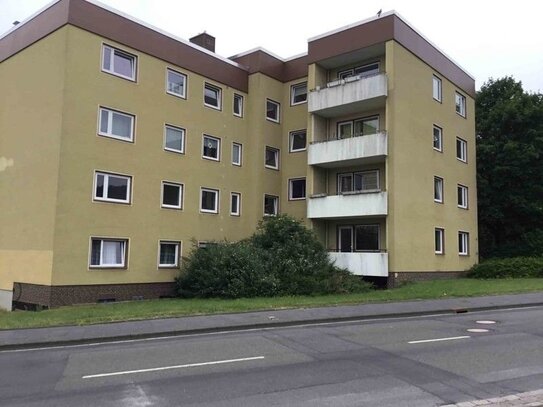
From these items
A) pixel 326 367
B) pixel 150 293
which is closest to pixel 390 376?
pixel 326 367

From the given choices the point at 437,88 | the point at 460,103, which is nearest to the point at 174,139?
the point at 437,88

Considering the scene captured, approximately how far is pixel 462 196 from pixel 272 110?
40.0 ft

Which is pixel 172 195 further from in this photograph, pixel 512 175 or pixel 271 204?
pixel 512 175

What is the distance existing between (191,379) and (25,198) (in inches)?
691

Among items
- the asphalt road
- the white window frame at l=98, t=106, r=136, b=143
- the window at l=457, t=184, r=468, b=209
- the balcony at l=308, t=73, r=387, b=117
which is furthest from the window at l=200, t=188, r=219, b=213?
the asphalt road

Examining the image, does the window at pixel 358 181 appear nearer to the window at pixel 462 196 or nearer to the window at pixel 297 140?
the window at pixel 297 140

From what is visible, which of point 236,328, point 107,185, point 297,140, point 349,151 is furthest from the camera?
point 297,140

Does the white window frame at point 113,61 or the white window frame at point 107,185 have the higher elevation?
the white window frame at point 113,61

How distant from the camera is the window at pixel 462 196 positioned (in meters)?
31.3

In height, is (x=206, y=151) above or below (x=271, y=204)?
above

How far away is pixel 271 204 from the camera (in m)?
30.8

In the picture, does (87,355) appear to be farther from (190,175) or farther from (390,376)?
(190,175)

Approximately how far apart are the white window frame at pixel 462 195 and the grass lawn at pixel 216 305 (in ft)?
26.0

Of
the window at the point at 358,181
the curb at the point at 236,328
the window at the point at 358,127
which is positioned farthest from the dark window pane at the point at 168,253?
the curb at the point at 236,328
